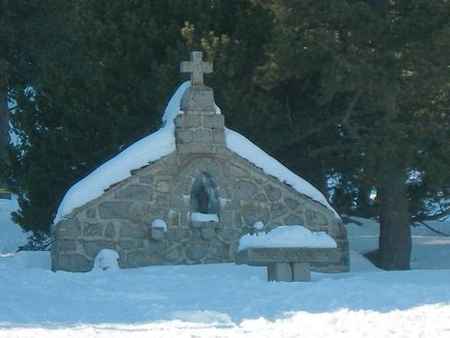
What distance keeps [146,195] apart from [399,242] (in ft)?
16.0

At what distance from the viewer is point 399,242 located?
726 inches

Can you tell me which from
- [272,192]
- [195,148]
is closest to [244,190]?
[272,192]

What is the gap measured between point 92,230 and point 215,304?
461 cm

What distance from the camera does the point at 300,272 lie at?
13.2 metres

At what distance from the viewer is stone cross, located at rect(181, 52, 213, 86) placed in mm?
15914

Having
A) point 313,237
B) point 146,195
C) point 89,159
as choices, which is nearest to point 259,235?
point 313,237

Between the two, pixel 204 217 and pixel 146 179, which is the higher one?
pixel 146 179

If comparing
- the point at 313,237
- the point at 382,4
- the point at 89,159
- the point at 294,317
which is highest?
the point at 382,4

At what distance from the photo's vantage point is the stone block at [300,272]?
1318 cm

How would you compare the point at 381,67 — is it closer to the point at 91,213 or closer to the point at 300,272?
the point at 300,272

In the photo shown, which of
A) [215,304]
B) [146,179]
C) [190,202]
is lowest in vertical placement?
[215,304]

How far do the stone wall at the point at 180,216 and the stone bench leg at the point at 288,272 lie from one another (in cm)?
203

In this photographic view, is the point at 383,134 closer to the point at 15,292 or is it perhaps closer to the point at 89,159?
the point at 89,159

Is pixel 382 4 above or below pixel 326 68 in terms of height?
above
